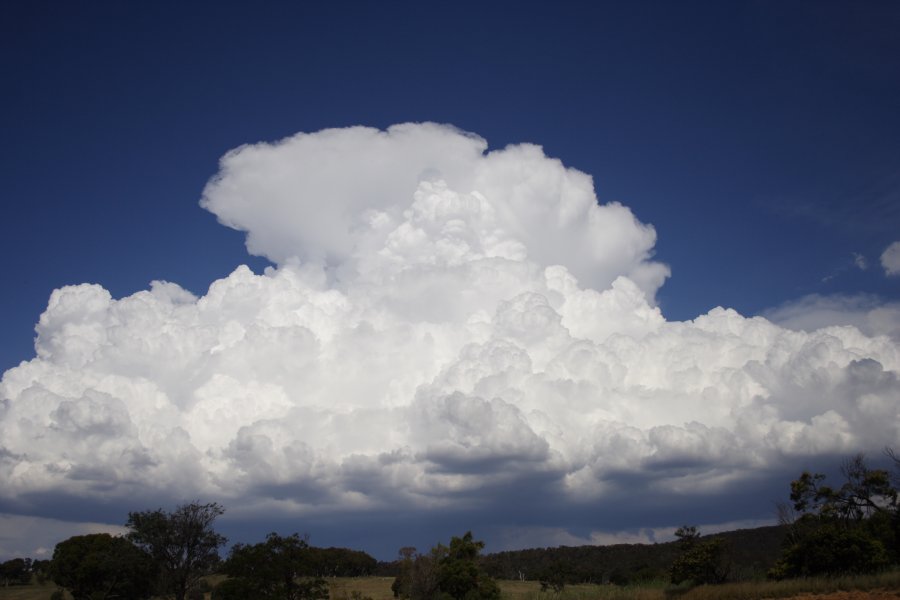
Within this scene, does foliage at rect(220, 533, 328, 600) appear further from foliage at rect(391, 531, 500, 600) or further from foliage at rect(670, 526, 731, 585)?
foliage at rect(670, 526, 731, 585)

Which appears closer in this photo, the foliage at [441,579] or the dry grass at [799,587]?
the dry grass at [799,587]

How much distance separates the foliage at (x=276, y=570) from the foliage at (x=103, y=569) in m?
19.7

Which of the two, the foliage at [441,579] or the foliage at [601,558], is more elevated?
the foliage at [441,579]

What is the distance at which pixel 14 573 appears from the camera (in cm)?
11900

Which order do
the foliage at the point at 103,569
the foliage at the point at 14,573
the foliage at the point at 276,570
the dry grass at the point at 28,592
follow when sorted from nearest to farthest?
the foliage at the point at 276,570
the foliage at the point at 103,569
the dry grass at the point at 28,592
the foliage at the point at 14,573

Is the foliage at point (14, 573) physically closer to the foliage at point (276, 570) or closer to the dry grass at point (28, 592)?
the dry grass at point (28, 592)

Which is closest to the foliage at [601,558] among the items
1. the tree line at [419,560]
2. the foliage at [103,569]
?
the tree line at [419,560]

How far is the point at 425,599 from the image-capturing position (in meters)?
52.6

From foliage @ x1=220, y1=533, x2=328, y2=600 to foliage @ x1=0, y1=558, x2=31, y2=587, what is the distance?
87702 mm

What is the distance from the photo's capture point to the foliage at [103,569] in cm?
6869

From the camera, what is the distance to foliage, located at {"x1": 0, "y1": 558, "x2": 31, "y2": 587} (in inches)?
4584

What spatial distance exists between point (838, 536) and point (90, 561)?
233ft

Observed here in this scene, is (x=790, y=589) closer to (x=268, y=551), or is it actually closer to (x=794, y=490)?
(x=794, y=490)

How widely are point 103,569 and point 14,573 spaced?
66.5m
